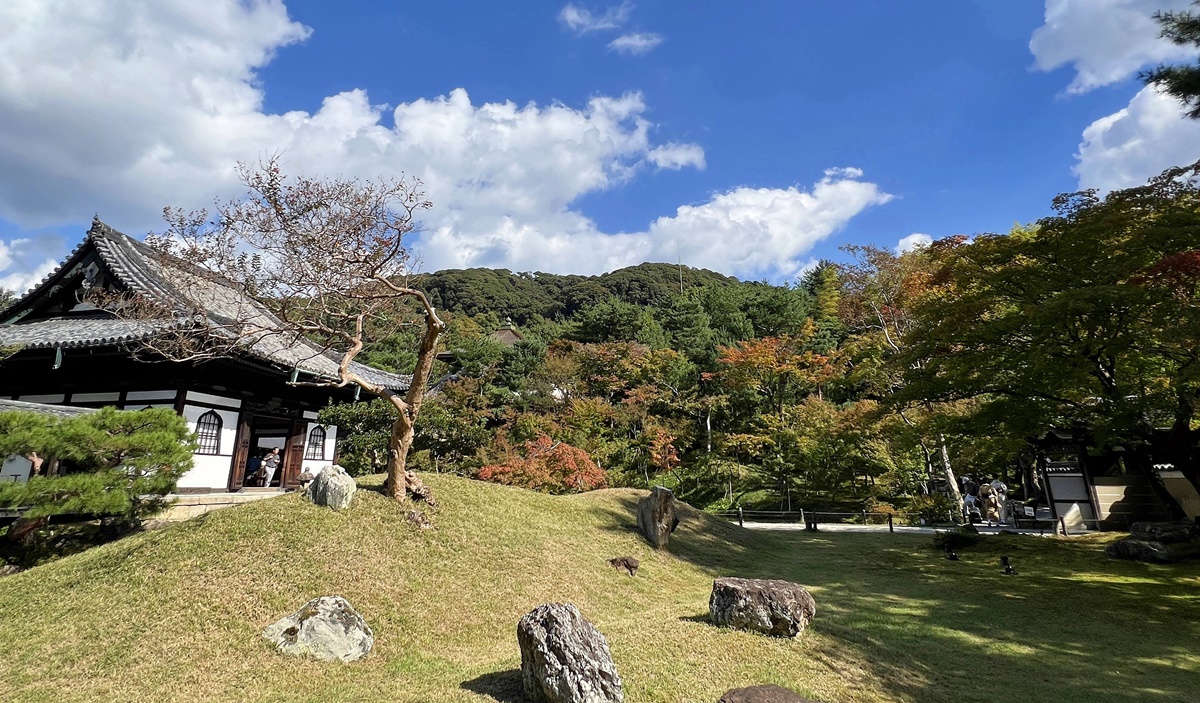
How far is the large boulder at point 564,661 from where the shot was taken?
14.8ft

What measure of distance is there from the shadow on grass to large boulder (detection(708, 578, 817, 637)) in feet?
8.20

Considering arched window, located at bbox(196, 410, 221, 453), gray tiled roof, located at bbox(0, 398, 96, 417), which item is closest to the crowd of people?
arched window, located at bbox(196, 410, 221, 453)

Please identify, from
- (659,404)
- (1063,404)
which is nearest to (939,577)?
(1063,404)

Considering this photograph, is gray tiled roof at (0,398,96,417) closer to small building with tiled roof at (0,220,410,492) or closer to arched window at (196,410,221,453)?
small building with tiled roof at (0,220,410,492)

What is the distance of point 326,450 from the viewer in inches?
704

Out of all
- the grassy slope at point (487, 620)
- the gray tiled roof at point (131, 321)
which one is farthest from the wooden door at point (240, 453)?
the grassy slope at point (487, 620)

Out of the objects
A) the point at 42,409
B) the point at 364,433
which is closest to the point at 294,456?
the point at 364,433

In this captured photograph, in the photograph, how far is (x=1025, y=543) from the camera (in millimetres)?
13133

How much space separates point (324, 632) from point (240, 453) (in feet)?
32.6

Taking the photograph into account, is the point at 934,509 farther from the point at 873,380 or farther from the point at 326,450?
the point at 326,450

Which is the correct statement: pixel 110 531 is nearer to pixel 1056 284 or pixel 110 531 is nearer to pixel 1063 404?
pixel 1056 284

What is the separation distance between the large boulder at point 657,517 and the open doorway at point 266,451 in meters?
10.5

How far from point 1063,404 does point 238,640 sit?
14.3 meters

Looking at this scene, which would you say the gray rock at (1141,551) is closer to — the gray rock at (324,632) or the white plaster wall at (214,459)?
the gray rock at (324,632)
